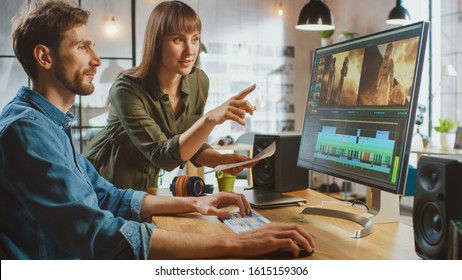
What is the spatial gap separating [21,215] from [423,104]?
4832 millimetres

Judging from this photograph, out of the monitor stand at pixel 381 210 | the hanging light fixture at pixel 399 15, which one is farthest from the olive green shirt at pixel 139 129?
the hanging light fixture at pixel 399 15

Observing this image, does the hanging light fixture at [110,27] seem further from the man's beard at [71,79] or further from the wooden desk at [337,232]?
the wooden desk at [337,232]

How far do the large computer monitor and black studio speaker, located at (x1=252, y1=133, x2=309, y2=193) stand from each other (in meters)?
0.19

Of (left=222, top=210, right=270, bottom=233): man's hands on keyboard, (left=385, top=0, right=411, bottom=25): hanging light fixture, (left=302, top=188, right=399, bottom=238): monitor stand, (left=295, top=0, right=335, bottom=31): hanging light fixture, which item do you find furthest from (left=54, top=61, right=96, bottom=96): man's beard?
(left=385, top=0, right=411, bottom=25): hanging light fixture

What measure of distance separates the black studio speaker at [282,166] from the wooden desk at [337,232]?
0.24 metres

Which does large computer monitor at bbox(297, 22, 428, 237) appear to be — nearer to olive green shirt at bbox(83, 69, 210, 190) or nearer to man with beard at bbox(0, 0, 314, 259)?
man with beard at bbox(0, 0, 314, 259)

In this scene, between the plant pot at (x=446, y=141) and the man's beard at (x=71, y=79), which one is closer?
the man's beard at (x=71, y=79)

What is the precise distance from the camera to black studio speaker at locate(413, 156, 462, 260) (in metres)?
0.95

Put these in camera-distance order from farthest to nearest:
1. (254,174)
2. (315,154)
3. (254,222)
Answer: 1. (254,174)
2. (315,154)
3. (254,222)

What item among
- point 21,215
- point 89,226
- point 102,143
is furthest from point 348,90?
point 102,143

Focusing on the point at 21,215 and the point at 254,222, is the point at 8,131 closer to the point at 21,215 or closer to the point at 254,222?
the point at 21,215

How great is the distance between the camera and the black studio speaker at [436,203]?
0.95m

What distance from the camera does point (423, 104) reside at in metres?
5.22
